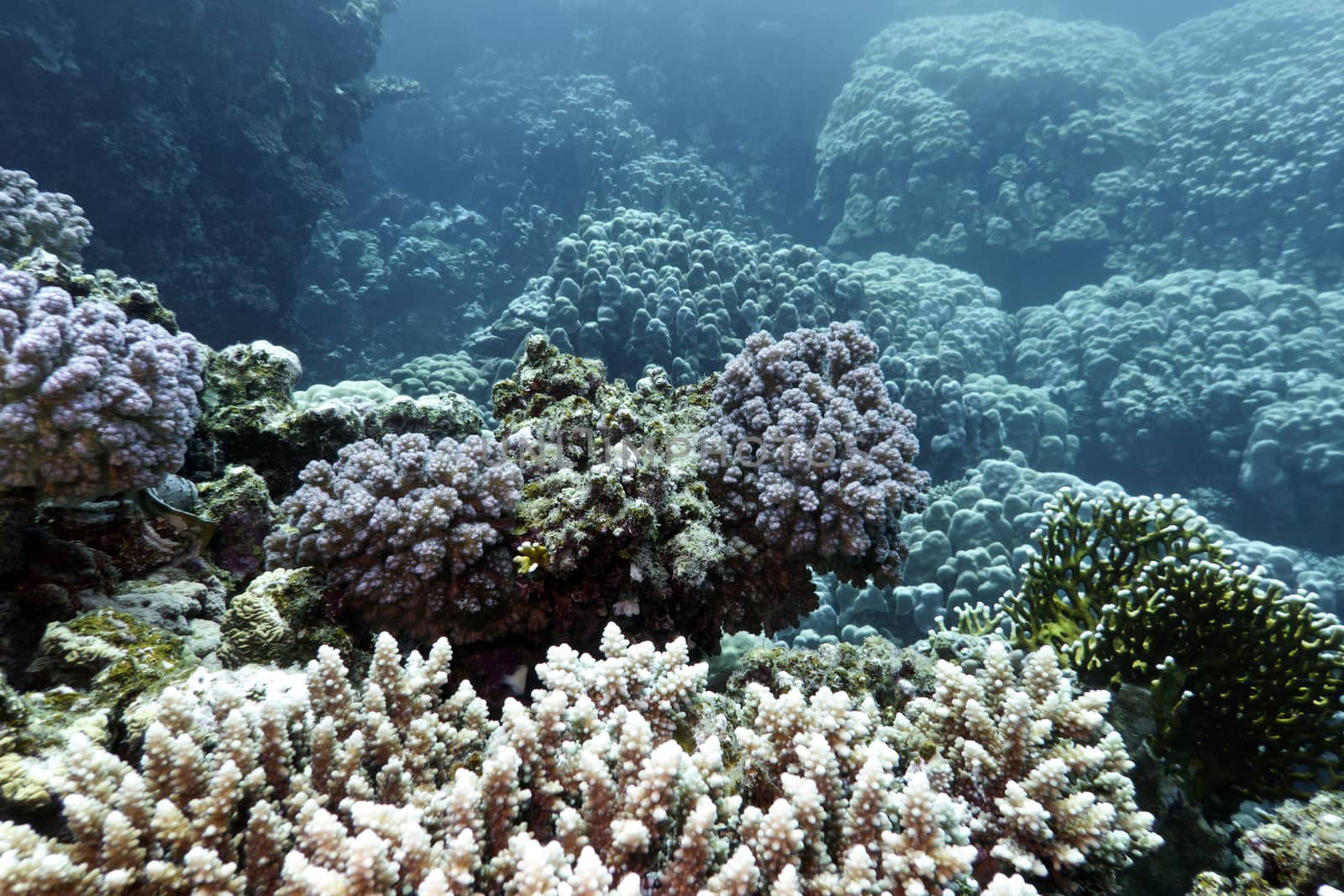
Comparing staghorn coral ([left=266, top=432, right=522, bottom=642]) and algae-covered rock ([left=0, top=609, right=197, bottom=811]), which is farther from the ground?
staghorn coral ([left=266, top=432, right=522, bottom=642])

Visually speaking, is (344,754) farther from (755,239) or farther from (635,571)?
(755,239)

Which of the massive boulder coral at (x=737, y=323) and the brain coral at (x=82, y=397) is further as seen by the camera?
the massive boulder coral at (x=737, y=323)

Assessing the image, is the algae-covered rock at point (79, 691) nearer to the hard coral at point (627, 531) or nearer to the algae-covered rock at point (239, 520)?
the algae-covered rock at point (239, 520)

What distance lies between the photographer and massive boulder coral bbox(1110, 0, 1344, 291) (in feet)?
45.0

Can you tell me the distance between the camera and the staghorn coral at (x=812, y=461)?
3547mm

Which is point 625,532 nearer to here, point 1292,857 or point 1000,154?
point 1292,857

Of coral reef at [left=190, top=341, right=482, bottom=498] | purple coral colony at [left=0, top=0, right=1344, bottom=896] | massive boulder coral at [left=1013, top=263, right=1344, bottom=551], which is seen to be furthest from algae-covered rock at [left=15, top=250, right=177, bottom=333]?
massive boulder coral at [left=1013, top=263, right=1344, bottom=551]

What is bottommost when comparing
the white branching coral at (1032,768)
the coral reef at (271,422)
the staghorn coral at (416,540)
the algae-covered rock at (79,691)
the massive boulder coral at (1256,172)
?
the white branching coral at (1032,768)

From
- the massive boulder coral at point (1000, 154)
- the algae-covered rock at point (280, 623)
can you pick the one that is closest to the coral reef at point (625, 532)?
the algae-covered rock at point (280, 623)

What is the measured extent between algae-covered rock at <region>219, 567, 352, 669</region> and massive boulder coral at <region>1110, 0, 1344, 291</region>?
1948 centimetres

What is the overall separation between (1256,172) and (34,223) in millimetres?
22884

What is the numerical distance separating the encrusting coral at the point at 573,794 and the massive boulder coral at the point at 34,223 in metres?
4.25

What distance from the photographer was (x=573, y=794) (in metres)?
1.98

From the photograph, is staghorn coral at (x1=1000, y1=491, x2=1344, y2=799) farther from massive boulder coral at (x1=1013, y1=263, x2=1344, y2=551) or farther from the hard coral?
massive boulder coral at (x1=1013, y1=263, x2=1344, y2=551)
